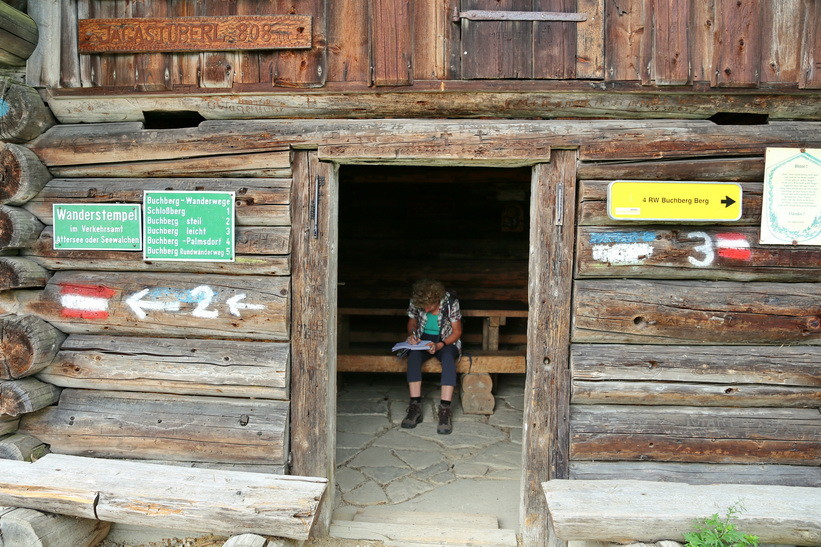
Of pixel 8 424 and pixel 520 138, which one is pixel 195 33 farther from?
pixel 8 424

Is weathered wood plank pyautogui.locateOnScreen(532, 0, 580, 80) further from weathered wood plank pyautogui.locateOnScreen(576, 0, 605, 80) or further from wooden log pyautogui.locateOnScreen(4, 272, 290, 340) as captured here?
wooden log pyautogui.locateOnScreen(4, 272, 290, 340)

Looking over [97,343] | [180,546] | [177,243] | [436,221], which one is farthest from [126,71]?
[436,221]

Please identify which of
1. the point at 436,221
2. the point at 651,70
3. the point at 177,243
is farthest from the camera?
the point at 436,221

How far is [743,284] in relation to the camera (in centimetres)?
391

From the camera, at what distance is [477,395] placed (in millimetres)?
6359

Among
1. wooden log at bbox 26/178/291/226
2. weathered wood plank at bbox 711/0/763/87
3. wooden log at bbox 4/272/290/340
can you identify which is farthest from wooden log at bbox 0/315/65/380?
weathered wood plank at bbox 711/0/763/87

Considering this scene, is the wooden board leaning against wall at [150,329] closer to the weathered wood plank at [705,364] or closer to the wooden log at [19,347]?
the wooden log at [19,347]

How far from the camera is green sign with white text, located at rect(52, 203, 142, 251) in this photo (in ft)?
13.2

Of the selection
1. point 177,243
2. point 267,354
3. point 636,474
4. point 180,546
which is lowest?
point 180,546

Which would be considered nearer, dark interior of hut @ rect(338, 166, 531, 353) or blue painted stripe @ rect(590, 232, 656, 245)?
blue painted stripe @ rect(590, 232, 656, 245)

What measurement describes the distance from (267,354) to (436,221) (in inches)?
207

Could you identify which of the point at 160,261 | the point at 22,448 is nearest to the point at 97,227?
the point at 160,261

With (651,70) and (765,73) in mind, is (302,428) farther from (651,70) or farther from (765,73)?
(765,73)

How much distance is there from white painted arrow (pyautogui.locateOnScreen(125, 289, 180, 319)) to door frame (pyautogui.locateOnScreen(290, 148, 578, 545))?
33.7 inches
